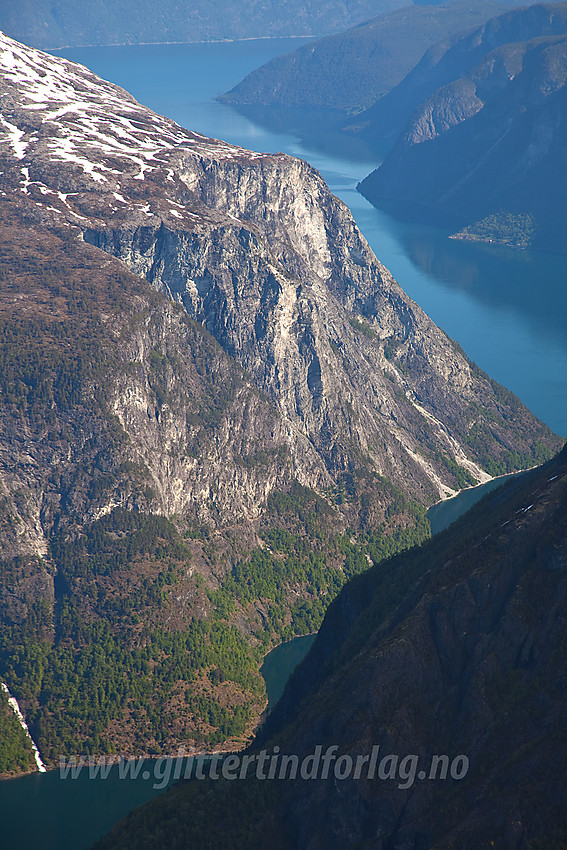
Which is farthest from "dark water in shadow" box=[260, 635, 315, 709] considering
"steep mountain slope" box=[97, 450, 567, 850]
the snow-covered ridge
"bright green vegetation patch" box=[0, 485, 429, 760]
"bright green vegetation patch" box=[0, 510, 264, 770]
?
"steep mountain slope" box=[97, 450, 567, 850]

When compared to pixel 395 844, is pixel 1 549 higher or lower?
higher

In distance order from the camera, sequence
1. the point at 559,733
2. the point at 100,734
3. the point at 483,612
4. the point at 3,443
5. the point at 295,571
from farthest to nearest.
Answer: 1. the point at 295,571
2. the point at 3,443
3. the point at 100,734
4. the point at 483,612
5. the point at 559,733

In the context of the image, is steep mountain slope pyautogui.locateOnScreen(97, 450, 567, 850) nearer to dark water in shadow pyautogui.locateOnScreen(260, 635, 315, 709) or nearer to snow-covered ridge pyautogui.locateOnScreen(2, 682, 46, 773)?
snow-covered ridge pyautogui.locateOnScreen(2, 682, 46, 773)

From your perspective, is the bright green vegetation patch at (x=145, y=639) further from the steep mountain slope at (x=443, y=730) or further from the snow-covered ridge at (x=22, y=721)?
the steep mountain slope at (x=443, y=730)

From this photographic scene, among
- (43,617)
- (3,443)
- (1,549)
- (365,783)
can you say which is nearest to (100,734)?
(43,617)

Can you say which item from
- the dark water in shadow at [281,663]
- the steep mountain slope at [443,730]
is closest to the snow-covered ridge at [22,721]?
the dark water in shadow at [281,663]

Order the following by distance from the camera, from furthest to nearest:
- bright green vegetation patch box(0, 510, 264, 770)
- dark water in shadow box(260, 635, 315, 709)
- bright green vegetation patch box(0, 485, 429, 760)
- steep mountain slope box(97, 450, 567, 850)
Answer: dark water in shadow box(260, 635, 315, 709)
bright green vegetation patch box(0, 485, 429, 760)
bright green vegetation patch box(0, 510, 264, 770)
steep mountain slope box(97, 450, 567, 850)

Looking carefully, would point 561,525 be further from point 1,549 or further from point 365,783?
point 1,549

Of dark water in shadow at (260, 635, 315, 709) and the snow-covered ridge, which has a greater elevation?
dark water in shadow at (260, 635, 315, 709)
